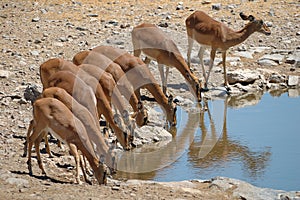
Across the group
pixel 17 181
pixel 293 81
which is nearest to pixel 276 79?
pixel 293 81

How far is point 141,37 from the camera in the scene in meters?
15.6

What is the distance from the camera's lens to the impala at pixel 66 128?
29.9 ft

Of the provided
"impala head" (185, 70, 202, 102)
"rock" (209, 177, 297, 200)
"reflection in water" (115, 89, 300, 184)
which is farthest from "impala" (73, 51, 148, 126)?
"rock" (209, 177, 297, 200)

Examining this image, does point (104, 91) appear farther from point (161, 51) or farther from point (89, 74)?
point (161, 51)

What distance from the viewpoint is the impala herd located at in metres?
9.27

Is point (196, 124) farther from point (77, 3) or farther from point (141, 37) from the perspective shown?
point (77, 3)

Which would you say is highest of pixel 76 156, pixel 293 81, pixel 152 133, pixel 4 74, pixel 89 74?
pixel 89 74

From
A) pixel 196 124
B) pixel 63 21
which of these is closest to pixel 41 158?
pixel 196 124

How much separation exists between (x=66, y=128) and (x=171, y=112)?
418cm

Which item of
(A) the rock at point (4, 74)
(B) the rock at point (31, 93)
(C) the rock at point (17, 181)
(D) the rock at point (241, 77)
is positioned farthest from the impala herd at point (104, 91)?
(A) the rock at point (4, 74)

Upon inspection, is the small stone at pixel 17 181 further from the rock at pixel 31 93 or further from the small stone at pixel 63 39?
the small stone at pixel 63 39

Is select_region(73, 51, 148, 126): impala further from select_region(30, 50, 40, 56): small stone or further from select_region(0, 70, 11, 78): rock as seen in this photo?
select_region(30, 50, 40, 56): small stone

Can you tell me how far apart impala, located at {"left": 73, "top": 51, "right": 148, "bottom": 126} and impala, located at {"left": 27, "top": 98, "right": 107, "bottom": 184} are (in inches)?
115

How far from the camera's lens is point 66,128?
922 centimetres
